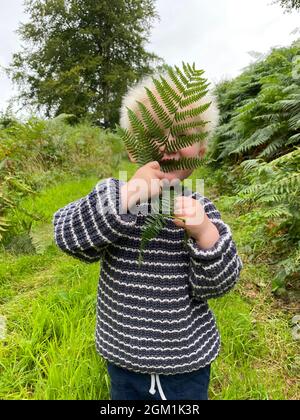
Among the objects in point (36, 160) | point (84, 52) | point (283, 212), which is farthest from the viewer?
point (84, 52)

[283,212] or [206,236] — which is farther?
[283,212]

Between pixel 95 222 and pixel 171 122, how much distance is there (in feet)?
1.49

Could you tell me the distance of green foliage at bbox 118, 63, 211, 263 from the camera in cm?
87

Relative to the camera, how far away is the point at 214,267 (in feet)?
3.93

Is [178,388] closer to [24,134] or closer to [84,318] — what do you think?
[84,318]

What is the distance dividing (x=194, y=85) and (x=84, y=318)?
1.63 meters

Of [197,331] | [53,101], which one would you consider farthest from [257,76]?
[53,101]

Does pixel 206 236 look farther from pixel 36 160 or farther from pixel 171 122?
pixel 36 160

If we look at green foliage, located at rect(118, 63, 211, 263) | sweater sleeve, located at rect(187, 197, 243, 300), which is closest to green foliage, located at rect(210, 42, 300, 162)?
sweater sleeve, located at rect(187, 197, 243, 300)

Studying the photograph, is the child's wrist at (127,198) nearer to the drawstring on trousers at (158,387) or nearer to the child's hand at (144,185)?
the child's hand at (144,185)

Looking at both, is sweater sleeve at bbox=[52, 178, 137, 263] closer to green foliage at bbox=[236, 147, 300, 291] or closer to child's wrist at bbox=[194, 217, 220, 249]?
child's wrist at bbox=[194, 217, 220, 249]

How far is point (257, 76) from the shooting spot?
742 centimetres

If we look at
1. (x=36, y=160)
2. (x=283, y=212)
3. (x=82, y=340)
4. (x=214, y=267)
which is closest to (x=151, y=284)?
(x=214, y=267)

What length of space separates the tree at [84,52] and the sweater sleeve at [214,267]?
2003cm
